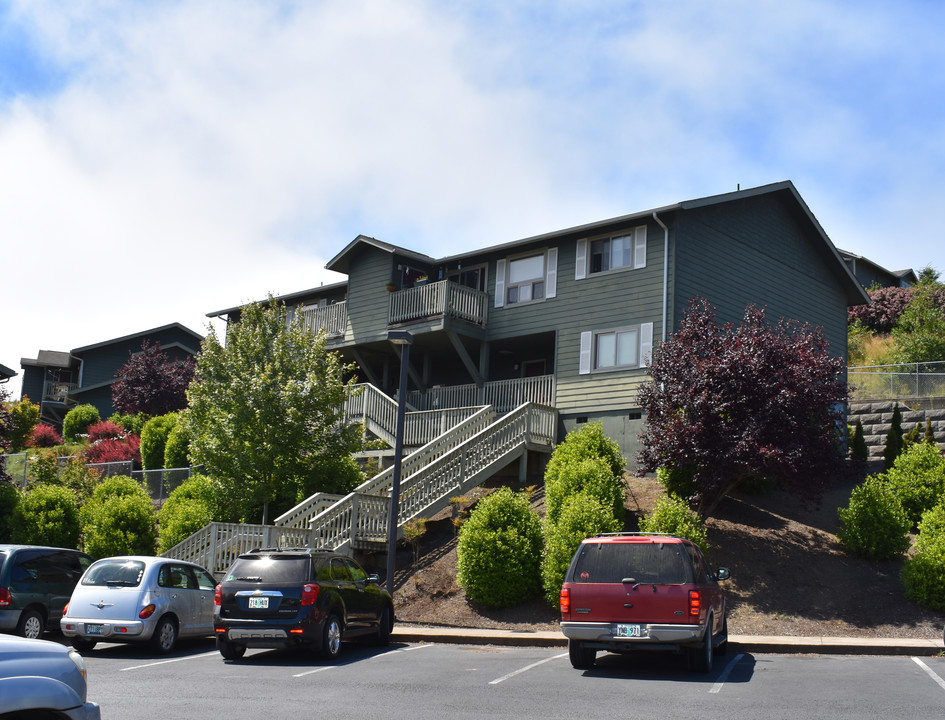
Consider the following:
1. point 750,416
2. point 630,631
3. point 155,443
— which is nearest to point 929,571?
point 750,416

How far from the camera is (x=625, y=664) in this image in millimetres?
13383

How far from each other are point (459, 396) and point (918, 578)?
52.1 feet

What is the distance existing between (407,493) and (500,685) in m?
10.6

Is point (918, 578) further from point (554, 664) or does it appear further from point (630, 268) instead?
point (630, 268)

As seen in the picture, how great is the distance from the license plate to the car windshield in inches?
296

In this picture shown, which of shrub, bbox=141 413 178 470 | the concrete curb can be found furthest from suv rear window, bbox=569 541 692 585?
shrub, bbox=141 413 178 470

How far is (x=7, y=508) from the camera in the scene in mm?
25422

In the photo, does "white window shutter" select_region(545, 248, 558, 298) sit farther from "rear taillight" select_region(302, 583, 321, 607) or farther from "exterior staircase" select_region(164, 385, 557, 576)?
"rear taillight" select_region(302, 583, 321, 607)

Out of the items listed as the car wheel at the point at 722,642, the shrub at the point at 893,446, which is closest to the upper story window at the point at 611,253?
the shrub at the point at 893,446

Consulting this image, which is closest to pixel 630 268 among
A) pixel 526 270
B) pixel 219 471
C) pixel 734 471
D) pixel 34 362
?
pixel 526 270

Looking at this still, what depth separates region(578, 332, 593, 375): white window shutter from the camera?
26862mm

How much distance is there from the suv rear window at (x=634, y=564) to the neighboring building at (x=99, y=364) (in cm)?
4455

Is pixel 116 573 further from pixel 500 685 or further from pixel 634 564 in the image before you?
pixel 634 564

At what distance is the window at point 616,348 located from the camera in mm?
25703
